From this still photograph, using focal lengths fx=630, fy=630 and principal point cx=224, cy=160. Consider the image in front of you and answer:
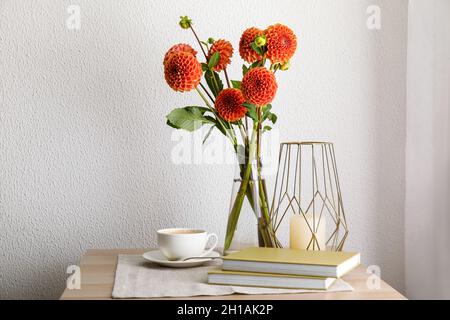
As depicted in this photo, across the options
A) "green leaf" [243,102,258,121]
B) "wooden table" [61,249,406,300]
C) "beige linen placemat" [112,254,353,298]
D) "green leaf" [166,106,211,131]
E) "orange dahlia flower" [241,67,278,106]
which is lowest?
"wooden table" [61,249,406,300]

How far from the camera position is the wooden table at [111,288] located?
955 mm

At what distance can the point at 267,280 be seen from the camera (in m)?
1.01

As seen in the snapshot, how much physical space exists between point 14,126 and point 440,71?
3.21ft

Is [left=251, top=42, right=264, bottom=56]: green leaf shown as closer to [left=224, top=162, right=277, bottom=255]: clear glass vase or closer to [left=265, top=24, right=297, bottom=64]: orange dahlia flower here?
[left=265, top=24, right=297, bottom=64]: orange dahlia flower

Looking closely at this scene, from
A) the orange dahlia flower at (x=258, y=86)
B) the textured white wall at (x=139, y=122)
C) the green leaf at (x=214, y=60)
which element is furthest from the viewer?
the textured white wall at (x=139, y=122)

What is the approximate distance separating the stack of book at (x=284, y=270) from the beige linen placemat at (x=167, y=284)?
1 cm

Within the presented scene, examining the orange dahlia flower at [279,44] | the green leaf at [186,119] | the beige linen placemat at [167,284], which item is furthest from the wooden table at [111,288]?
the orange dahlia flower at [279,44]

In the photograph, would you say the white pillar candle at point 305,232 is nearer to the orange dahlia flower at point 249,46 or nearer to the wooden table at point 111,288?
the wooden table at point 111,288

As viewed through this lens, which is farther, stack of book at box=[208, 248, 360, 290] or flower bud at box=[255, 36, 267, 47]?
flower bud at box=[255, 36, 267, 47]

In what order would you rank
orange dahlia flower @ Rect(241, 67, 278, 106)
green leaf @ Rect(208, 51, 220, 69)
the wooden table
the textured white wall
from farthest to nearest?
the textured white wall, green leaf @ Rect(208, 51, 220, 69), orange dahlia flower @ Rect(241, 67, 278, 106), the wooden table

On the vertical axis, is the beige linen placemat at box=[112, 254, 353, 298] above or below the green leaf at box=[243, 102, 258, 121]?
below

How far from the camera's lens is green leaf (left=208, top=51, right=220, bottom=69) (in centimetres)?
124

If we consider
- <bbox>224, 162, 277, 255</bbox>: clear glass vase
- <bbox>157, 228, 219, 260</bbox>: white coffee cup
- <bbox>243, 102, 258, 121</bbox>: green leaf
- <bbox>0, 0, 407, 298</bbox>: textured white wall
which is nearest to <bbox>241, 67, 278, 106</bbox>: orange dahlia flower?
<bbox>243, 102, 258, 121</bbox>: green leaf

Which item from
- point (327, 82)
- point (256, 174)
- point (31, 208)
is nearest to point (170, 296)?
A: point (256, 174)
